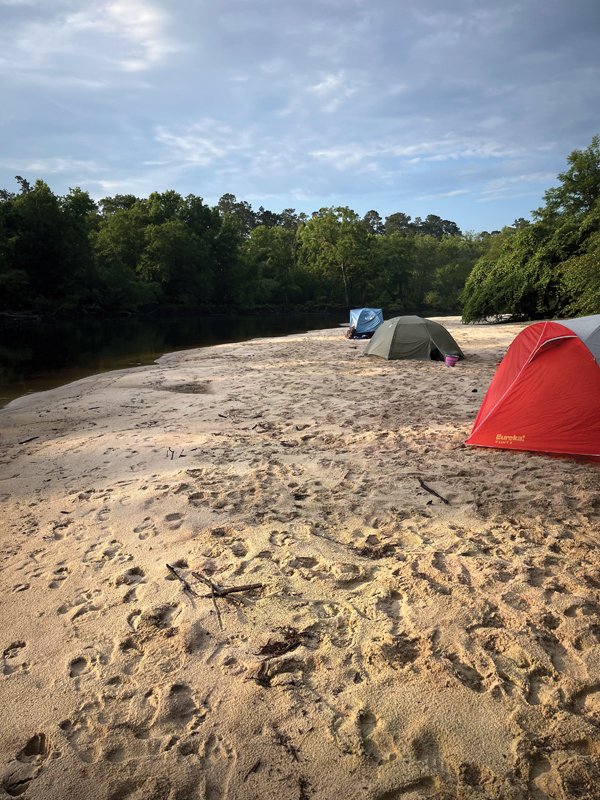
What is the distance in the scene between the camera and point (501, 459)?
5836mm

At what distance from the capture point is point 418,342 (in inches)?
587

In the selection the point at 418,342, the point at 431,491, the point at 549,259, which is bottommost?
the point at 431,491

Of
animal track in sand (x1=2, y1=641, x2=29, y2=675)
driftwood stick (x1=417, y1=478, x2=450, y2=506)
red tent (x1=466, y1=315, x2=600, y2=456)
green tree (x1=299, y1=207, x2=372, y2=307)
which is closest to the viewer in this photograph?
animal track in sand (x1=2, y1=641, x2=29, y2=675)

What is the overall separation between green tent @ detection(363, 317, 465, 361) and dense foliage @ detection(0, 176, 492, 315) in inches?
1330

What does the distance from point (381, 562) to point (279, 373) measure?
32.1 ft

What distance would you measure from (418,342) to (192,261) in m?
50.1

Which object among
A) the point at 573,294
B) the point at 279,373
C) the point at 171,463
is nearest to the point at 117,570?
the point at 171,463

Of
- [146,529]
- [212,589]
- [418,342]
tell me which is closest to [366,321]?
[418,342]

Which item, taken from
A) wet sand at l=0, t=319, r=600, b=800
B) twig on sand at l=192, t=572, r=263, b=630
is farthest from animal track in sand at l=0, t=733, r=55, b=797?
twig on sand at l=192, t=572, r=263, b=630

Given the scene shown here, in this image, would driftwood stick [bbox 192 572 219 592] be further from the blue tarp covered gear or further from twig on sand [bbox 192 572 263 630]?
the blue tarp covered gear

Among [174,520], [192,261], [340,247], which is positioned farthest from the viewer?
[340,247]

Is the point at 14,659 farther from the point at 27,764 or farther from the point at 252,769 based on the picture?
the point at 252,769

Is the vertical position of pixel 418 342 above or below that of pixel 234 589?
above

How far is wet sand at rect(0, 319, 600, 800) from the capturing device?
211cm
